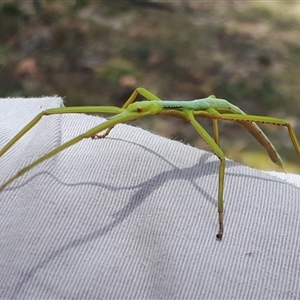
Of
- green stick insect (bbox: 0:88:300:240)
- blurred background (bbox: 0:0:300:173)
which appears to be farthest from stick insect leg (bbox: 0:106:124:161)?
blurred background (bbox: 0:0:300:173)

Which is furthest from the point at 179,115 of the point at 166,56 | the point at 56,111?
the point at 166,56

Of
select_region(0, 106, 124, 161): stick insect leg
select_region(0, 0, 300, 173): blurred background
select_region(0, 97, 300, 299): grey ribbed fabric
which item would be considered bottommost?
select_region(0, 0, 300, 173): blurred background

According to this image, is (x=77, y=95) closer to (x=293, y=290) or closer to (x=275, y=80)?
(x=275, y=80)

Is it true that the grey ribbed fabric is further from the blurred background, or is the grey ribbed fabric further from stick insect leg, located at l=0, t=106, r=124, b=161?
the blurred background

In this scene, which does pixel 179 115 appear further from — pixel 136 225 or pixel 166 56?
pixel 166 56

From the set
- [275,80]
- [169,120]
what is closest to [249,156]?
[169,120]

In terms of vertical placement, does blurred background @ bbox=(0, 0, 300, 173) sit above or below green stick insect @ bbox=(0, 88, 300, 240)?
below

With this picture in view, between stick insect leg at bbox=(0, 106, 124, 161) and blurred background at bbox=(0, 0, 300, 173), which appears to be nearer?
stick insect leg at bbox=(0, 106, 124, 161)

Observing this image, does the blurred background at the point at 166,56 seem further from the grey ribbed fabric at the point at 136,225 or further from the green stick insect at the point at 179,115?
the grey ribbed fabric at the point at 136,225
